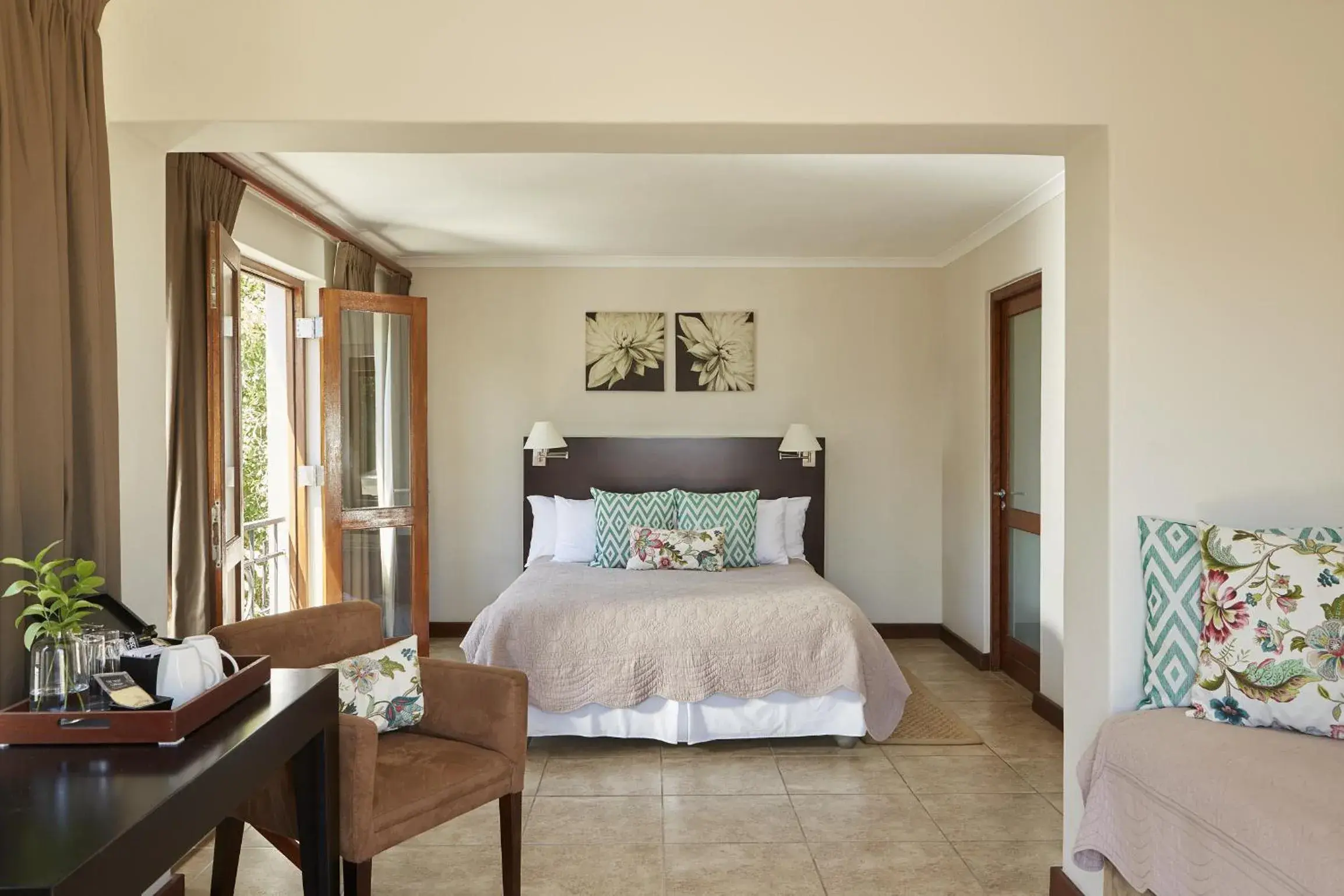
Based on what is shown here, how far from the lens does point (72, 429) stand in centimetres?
221

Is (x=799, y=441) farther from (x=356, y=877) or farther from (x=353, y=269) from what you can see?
(x=356, y=877)

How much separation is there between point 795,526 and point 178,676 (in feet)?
14.1

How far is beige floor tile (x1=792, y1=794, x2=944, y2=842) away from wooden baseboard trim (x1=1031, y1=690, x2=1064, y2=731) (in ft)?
3.93

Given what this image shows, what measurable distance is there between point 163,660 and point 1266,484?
8.58 ft

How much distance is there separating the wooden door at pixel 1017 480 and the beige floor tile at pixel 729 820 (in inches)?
76.8

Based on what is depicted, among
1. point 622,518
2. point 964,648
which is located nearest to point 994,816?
point 964,648

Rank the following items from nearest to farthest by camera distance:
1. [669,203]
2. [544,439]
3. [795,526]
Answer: [669,203], [795,526], [544,439]

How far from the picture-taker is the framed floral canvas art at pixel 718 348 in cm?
627

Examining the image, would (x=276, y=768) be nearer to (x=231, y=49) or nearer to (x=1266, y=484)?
(x=231, y=49)

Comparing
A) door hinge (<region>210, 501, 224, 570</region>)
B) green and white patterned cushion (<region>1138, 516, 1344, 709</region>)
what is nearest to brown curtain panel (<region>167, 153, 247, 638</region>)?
door hinge (<region>210, 501, 224, 570</region>)

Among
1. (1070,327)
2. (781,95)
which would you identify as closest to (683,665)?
(1070,327)

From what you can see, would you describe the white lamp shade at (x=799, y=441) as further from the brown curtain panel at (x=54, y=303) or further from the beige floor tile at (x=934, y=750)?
the brown curtain panel at (x=54, y=303)

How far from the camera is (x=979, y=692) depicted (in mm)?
5066

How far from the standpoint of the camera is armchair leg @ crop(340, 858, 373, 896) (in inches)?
92.0
